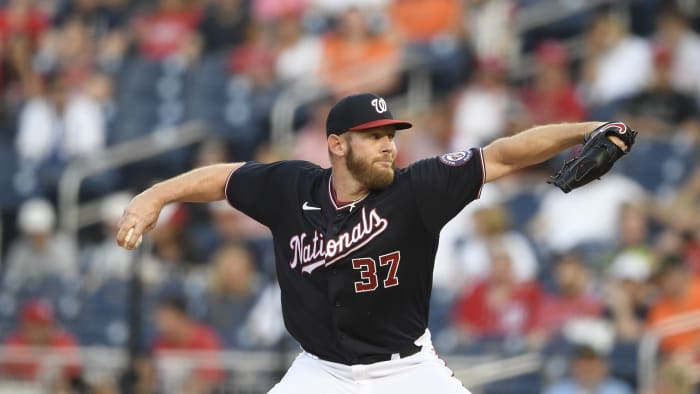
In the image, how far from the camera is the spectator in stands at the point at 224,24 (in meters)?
15.0

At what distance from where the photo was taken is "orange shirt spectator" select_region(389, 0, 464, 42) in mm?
13055

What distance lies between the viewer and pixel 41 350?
10.9m

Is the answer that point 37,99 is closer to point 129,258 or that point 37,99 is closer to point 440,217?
point 129,258

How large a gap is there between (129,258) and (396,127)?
20.8 feet

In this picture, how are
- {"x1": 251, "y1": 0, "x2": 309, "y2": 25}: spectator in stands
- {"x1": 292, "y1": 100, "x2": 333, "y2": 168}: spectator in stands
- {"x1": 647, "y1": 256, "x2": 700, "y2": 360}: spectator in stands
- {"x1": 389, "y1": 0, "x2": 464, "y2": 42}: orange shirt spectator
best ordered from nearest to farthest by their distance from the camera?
{"x1": 647, "y1": 256, "x2": 700, "y2": 360}: spectator in stands
{"x1": 292, "y1": 100, "x2": 333, "y2": 168}: spectator in stands
{"x1": 389, "y1": 0, "x2": 464, "y2": 42}: orange shirt spectator
{"x1": 251, "y1": 0, "x2": 309, "y2": 25}: spectator in stands

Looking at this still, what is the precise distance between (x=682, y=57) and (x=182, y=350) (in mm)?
4577

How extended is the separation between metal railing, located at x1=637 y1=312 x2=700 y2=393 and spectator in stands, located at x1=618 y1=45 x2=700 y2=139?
2691 millimetres

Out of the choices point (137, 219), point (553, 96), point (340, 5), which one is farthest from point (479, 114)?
point (137, 219)

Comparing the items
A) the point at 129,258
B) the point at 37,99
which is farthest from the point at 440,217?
the point at 37,99

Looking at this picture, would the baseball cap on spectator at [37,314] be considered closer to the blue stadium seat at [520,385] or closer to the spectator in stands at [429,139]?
the spectator in stands at [429,139]

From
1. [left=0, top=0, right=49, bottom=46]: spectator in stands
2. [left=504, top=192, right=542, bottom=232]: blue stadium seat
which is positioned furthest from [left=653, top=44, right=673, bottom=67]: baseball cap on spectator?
[left=0, top=0, right=49, bottom=46]: spectator in stands

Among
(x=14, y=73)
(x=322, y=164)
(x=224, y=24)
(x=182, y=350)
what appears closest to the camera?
(x=182, y=350)

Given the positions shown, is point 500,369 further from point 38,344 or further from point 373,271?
point 38,344

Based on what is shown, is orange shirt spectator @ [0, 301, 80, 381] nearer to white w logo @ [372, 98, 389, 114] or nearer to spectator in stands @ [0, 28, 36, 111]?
spectator in stands @ [0, 28, 36, 111]
